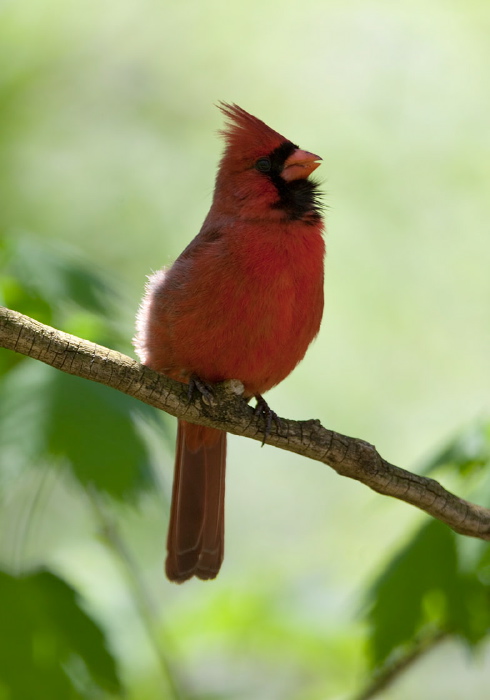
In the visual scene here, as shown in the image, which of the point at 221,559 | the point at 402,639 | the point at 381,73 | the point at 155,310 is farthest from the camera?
the point at 381,73

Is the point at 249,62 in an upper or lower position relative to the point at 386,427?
upper

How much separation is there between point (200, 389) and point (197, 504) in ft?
2.84

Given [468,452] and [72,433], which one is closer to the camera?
[72,433]

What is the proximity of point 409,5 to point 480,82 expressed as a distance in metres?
0.67

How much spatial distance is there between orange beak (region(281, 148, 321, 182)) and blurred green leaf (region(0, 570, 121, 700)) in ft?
4.92

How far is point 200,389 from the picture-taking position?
8.82ft

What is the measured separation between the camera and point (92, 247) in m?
5.82

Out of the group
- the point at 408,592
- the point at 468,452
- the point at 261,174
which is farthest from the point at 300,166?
the point at 408,592

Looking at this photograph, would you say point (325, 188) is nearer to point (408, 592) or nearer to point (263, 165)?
point (263, 165)

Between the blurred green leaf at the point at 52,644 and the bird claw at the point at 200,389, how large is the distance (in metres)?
0.59

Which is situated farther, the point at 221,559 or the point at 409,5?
the point at 409,5

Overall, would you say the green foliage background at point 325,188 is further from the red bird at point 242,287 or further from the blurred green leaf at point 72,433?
the blurred green leaf at point 72,433

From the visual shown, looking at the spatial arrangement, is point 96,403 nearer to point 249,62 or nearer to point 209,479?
point 209,479

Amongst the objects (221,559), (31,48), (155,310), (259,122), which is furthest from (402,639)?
(31,48)
